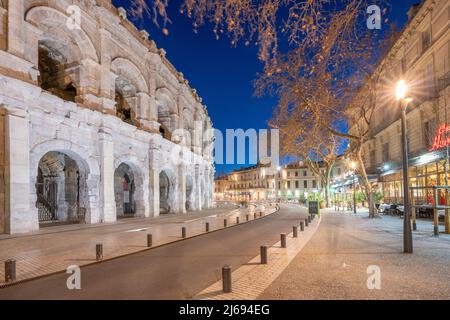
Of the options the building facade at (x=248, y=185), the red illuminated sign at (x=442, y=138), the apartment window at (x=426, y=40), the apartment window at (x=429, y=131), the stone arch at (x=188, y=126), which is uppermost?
the apartment window at (x=426, y=40)

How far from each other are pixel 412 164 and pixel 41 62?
27.3 metres

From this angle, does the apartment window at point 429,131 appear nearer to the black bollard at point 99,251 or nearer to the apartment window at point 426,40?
the apartment window at point 426,40

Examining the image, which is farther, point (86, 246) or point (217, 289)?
point (86, 246)

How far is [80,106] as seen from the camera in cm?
1734

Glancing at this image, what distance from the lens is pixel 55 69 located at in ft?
67.3

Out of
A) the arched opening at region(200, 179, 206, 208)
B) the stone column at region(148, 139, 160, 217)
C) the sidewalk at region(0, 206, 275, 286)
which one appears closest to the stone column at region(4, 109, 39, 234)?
the sidewalk at region(0, 206, 275, 286)

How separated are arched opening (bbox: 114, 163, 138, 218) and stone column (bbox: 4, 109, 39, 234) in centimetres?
1001

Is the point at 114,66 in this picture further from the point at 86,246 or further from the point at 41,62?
the point at 86,246

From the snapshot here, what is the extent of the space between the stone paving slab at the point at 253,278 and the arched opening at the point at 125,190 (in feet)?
57.5

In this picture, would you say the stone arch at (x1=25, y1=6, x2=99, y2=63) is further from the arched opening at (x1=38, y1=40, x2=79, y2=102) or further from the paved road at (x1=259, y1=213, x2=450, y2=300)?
the paved road at (x1=259, y1=213, x2=450, y2=300)

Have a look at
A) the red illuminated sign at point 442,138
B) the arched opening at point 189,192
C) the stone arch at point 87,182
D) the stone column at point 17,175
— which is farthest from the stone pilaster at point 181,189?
the red illuminated sign at point 442,138

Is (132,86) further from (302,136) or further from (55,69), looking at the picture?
(302,136)

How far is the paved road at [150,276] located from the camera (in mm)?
5508
